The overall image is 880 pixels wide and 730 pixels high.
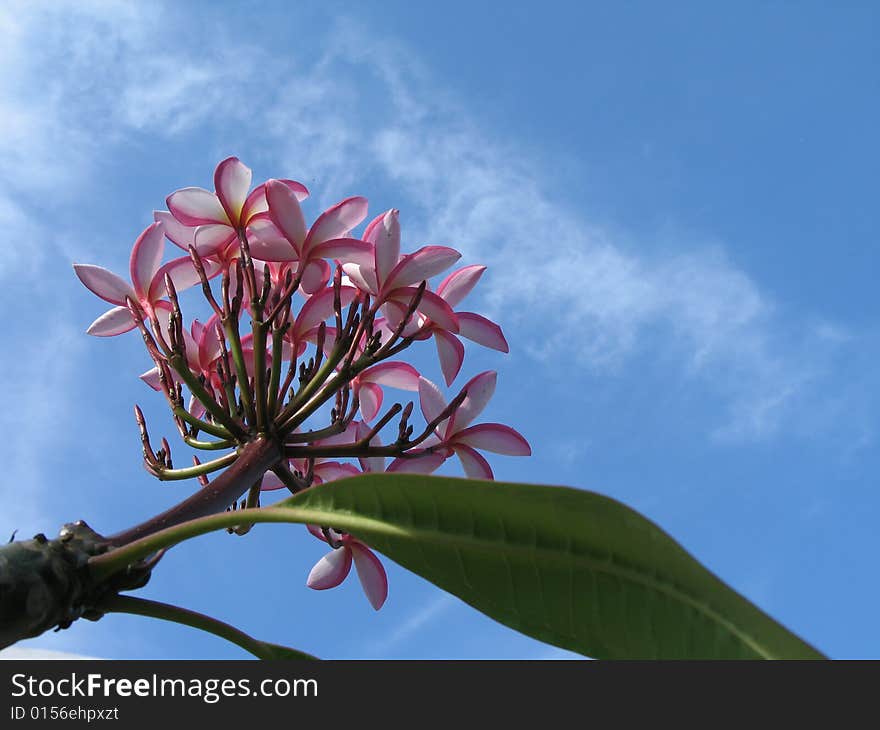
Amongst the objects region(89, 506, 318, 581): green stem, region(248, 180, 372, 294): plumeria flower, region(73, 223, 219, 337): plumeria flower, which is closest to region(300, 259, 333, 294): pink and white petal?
region(248, 180, 372, 294): plumeria flower

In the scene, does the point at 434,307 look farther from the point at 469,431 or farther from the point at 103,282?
the point at 103,282

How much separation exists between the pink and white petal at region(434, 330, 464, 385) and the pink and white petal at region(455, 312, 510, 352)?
0.03 m

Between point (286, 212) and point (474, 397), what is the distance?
0.48m

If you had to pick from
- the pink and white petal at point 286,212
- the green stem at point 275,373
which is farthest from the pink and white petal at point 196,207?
the green stem at point 275,373

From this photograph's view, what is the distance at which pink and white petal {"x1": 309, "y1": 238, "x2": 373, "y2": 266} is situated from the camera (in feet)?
4.91

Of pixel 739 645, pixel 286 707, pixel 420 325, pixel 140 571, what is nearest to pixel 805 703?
pixel 739 645

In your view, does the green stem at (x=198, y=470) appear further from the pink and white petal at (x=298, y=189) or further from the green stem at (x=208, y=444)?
the pink and white petal at (x=298, y=189)

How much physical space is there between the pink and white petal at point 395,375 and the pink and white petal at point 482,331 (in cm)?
15

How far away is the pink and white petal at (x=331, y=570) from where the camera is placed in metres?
1.66

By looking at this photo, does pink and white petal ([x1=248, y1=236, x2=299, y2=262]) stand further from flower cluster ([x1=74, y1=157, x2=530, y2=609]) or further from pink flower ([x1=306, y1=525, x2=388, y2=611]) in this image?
pink flower ([x1=306, y1=525, x2=388, y2=611])

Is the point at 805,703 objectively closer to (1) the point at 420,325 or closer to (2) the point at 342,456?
(2) the point at 342,456

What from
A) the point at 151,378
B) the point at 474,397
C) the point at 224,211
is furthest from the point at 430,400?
→ the point at 151,378

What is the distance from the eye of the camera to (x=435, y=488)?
0.88 meters

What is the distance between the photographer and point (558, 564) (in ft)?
2.78
